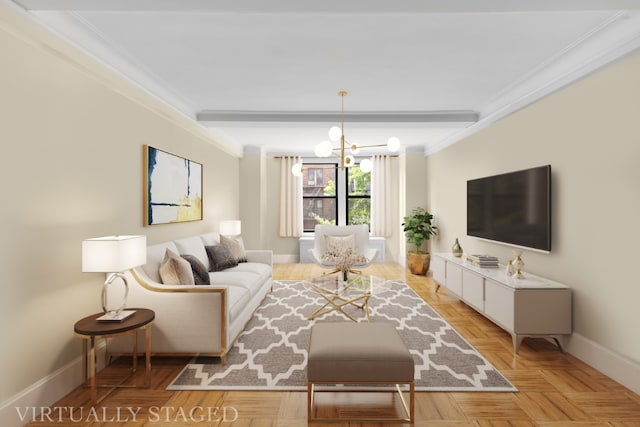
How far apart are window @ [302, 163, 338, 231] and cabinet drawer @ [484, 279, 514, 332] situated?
180 inches

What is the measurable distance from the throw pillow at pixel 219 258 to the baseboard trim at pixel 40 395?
1.84 meters

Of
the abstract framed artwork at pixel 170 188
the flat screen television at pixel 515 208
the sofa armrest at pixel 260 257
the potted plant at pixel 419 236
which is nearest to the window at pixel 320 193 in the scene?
the potted plant at pixel 419 236

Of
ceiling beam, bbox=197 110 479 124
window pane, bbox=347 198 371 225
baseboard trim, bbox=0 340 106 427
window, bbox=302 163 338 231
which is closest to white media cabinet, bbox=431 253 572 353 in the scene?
ceiling beam, bbox=197 110 479 124

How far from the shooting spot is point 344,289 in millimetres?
3617

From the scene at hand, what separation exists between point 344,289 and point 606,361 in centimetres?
227

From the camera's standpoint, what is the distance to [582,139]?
8.93 feet

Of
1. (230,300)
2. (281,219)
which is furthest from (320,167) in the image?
(230,300)

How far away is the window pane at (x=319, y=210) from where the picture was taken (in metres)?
7.61

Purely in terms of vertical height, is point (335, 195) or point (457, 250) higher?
point (335, 195)

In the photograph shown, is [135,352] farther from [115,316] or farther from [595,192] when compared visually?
[595,192]

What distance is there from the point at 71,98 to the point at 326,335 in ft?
8.27

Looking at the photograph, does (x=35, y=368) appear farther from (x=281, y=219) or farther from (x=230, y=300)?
(x=281, y=219)

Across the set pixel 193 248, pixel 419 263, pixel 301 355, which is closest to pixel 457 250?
pixel 419 263

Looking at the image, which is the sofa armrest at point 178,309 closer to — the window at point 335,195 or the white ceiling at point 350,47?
the white ceiling at point 350,47
